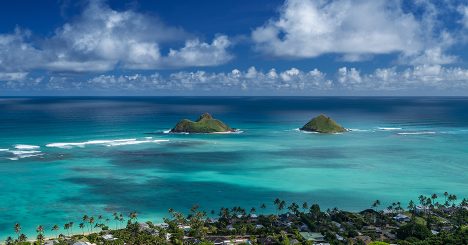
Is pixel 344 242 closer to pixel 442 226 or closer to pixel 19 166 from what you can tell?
pixel 442 226

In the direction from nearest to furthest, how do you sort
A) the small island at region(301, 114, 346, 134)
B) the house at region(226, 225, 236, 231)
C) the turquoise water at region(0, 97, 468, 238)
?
the house at region(226, 225, 236, 231)
the turquoise water at region(0, 97, 468, 238)
the small island at region(301, 114, 346, 134)

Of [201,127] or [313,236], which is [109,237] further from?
[201,127]

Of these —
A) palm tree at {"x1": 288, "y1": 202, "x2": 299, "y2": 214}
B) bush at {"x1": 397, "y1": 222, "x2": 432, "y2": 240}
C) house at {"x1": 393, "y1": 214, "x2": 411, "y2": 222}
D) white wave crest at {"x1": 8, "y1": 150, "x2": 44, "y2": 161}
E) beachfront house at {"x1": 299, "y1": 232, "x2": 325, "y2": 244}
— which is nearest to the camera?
beachfront house at {"x1": 299, "y1": 232, "x2": 325, "y2": 244}

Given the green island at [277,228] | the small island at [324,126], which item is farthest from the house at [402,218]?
the small island at [324,126]

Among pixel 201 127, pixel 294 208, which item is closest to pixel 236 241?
pixel 294 208

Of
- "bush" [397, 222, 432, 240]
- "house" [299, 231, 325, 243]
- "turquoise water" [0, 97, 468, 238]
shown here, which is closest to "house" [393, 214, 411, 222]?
"bush" [397, 222, 432, 240]

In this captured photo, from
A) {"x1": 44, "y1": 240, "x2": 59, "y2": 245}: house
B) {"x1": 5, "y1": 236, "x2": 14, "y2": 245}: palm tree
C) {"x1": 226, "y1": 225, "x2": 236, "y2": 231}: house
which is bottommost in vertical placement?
{"x1": 226, "y1": 225, "x2": 236, "y2": 231}: house

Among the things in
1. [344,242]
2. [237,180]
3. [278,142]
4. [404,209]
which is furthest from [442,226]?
[278,142]

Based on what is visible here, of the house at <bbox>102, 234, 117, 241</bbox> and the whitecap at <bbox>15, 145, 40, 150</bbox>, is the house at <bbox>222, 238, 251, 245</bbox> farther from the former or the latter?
the whitecap at <bbox>15, 145, 40, 150</bbox>
